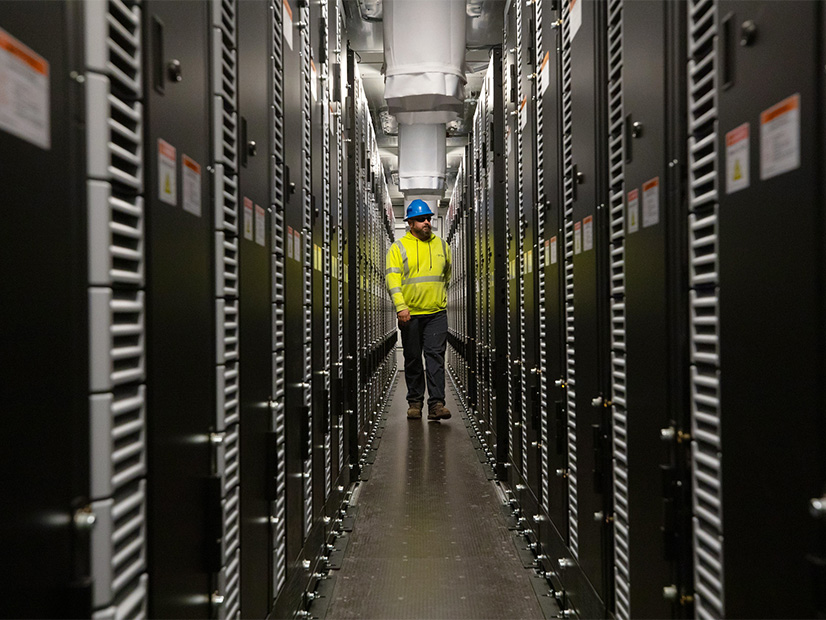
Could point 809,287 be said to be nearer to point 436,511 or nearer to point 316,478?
point 316,478

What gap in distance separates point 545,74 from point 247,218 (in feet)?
4.93

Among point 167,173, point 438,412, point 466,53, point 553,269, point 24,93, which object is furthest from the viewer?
point 466,53

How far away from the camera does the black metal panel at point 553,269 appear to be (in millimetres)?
2422

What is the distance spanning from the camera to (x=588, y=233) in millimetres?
2037

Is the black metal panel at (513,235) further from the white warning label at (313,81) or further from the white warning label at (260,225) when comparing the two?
the white warning label at (260,225)

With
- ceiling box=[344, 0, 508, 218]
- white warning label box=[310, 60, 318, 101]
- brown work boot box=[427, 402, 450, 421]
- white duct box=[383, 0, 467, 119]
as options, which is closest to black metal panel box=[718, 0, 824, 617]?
white warning label box=[310, 60, 318, 101]

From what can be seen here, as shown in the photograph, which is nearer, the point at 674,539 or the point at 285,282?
the point at 674,539

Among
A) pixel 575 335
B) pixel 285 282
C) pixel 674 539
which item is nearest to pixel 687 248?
pixel 674 539

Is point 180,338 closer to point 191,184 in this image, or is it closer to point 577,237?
point 191,184

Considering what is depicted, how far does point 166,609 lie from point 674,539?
3.20 ft

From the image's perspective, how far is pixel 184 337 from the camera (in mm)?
1269

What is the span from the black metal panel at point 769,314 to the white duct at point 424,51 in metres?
4.21

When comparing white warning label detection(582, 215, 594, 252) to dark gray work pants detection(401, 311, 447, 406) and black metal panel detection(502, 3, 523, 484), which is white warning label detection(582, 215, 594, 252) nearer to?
black metal panel detection(502, 3, 523, 484)

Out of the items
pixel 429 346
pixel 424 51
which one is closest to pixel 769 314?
pixel 424 51
